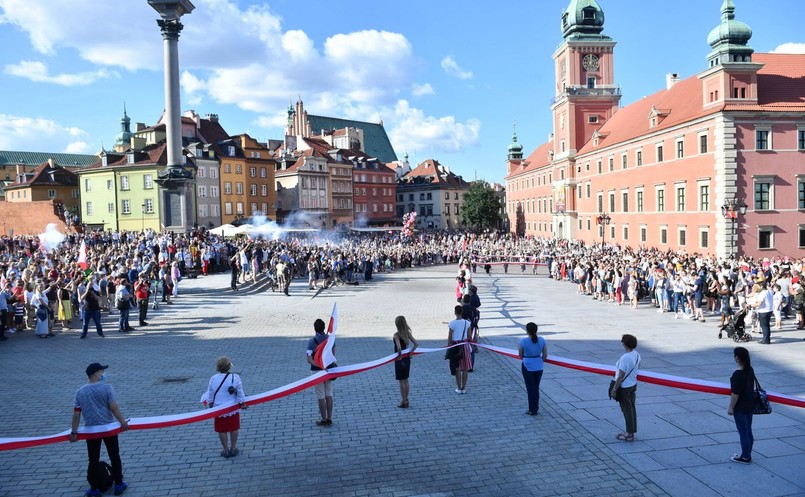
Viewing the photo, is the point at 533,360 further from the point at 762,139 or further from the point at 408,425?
the point at 762,139

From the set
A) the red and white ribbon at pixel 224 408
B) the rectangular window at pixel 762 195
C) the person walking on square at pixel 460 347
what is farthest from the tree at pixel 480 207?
the red and white ribbon at pixel 224 408

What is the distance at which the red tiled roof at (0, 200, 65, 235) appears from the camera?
173ft

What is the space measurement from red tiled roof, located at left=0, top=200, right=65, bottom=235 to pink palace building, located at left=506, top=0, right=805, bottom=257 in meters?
49.1

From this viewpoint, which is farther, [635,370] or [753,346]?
[753,346]

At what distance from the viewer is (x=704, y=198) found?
1570 inches

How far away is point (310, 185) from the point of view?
80312 mm

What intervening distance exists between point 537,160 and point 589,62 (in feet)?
74.4

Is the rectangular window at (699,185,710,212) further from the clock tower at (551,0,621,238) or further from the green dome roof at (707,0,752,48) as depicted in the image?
the clock tower at (551,0,621,238)

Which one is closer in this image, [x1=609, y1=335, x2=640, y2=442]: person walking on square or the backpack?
the backpack

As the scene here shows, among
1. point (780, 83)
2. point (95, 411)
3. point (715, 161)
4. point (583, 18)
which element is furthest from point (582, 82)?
point (95, 411)

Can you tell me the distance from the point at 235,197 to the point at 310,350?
63.6 m

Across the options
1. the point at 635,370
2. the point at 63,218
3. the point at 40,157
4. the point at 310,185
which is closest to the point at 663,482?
the point at 635,370

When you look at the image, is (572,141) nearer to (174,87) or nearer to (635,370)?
(174,87)

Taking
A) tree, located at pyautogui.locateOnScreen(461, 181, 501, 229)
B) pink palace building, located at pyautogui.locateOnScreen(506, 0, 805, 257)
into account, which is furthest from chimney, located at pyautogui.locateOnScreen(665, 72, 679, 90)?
tree, located at pyautogui.locateOnScreen(461, 181, 501, 229)
